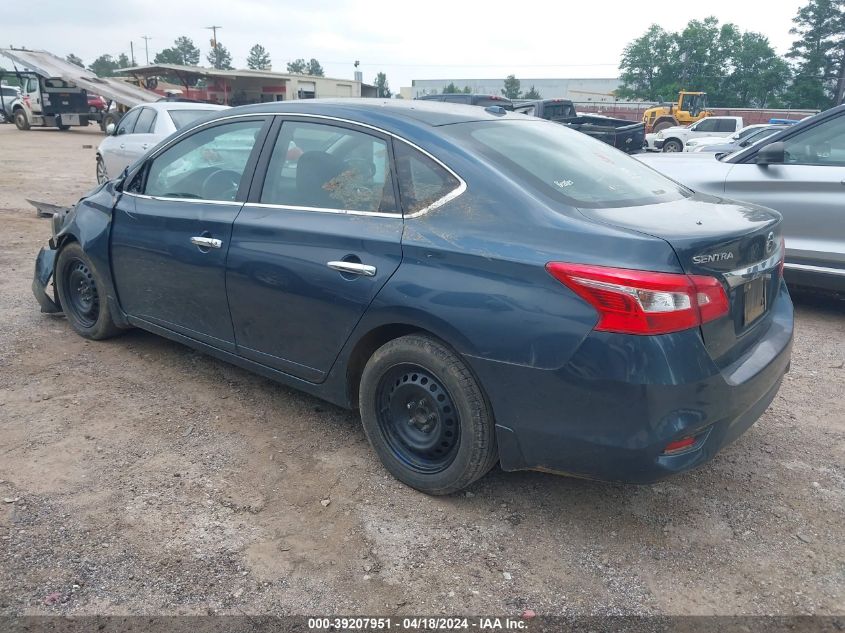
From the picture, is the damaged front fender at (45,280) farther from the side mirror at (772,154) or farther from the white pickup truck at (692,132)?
the white pickup truck at (692,132)

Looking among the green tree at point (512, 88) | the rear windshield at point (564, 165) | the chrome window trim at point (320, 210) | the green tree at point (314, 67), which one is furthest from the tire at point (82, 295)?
the green tree at point (314, 67)

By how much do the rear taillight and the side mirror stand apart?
3681 mm

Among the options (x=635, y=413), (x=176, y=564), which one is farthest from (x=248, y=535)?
(x=635, y=413)

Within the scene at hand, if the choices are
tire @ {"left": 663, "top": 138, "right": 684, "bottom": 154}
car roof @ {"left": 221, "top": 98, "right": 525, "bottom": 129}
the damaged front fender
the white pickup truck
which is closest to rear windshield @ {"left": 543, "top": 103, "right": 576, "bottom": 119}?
the white pickup truck

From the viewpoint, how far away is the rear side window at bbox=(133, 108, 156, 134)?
32.1 feet

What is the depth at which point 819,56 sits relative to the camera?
68312mm

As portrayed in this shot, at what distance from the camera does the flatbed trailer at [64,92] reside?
25.0m

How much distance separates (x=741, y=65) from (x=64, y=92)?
231 feet

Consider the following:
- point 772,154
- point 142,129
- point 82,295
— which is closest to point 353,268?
point 82,295

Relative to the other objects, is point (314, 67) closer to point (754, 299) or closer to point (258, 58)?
point (258, 58)

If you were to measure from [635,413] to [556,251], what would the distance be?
2.11 feet

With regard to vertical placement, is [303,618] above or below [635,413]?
below

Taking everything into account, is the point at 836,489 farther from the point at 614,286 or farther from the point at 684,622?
the point at 614,286

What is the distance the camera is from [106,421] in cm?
358
